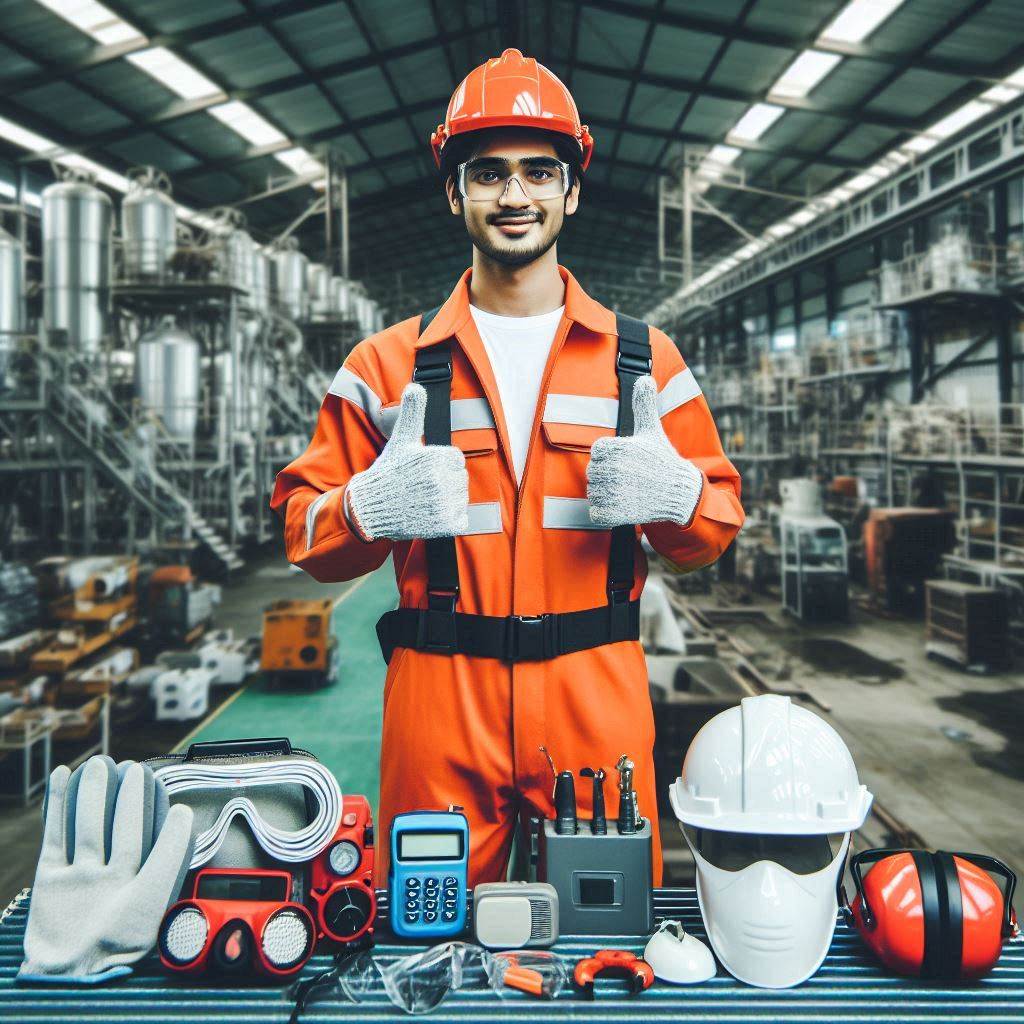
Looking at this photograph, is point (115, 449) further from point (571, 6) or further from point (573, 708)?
point (573, 708)

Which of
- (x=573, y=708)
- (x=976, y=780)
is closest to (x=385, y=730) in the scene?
(x=573, y=708)

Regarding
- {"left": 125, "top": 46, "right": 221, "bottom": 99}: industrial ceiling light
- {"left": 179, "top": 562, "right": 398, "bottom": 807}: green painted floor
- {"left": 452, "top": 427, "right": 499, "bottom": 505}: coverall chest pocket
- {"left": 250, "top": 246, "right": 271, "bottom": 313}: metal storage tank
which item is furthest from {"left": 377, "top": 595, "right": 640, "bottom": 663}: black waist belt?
{"left": 250, "top": 246, "right": 271, "bottom": 313}: metal storage tank

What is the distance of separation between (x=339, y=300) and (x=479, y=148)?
14085 millimetres

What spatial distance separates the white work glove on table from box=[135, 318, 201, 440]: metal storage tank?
10.1m

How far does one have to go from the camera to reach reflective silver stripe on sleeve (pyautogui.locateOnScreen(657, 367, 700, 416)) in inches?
72.9

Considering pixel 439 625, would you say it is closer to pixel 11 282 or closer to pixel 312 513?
pixel 312 513

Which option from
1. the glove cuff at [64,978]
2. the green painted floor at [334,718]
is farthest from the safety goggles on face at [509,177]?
the green painted floor at [334,718]

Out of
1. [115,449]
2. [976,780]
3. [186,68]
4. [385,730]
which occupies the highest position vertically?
[186,68]

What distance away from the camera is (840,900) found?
1519mm

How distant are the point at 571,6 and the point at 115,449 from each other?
26.2 ft

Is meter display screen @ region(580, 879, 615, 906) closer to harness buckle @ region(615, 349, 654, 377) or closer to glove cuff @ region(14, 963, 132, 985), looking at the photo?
glove cuff @ region(14, 963, 132, 985)

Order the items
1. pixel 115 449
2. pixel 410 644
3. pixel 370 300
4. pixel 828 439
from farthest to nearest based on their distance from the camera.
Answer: pixel 370 300, pixel 828 439, pixel 115 449, pixel 410 644

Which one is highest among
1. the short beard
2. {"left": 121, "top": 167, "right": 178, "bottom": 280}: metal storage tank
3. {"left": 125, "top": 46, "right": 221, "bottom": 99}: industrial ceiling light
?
{"left": 125, "top": 46, "right": 221, "bottom": 99}: industrial ceiling light

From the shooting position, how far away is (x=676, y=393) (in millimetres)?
1865
